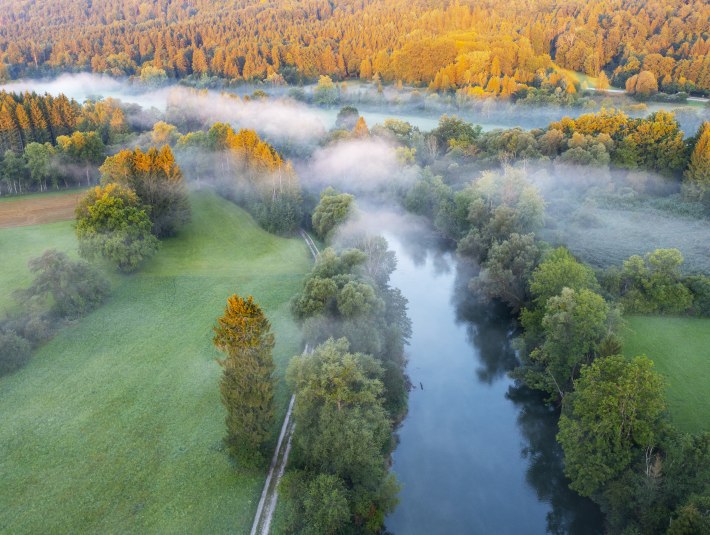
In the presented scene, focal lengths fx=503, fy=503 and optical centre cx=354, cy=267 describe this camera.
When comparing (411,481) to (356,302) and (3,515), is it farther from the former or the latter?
(3,515)

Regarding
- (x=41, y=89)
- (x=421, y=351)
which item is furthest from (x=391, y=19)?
(x=421, y=351)

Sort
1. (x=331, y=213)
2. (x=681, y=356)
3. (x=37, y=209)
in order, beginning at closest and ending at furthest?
(x=681, y=356) → (x=331, y=213) → (x=37, y=209)

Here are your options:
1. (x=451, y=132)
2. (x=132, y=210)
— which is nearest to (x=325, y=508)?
(x=132, y=210)

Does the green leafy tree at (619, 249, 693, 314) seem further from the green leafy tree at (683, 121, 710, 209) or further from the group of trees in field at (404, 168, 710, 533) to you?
the green leafy tree at (683, 121, 710, 209)

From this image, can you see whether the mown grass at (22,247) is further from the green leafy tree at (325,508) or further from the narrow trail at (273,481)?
the green leafy tree at (325,508)

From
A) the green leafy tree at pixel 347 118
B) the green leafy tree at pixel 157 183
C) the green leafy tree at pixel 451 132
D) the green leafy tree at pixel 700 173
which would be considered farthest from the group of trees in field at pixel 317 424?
the green leafy tree at pixel 347 118

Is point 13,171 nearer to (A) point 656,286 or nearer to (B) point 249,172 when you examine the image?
(B) point 249,172

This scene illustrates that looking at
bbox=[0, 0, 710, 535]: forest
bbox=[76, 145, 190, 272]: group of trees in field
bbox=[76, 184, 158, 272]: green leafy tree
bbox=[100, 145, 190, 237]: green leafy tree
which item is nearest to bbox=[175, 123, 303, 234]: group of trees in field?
bbox=[0, 0, 710, 535]: forest
